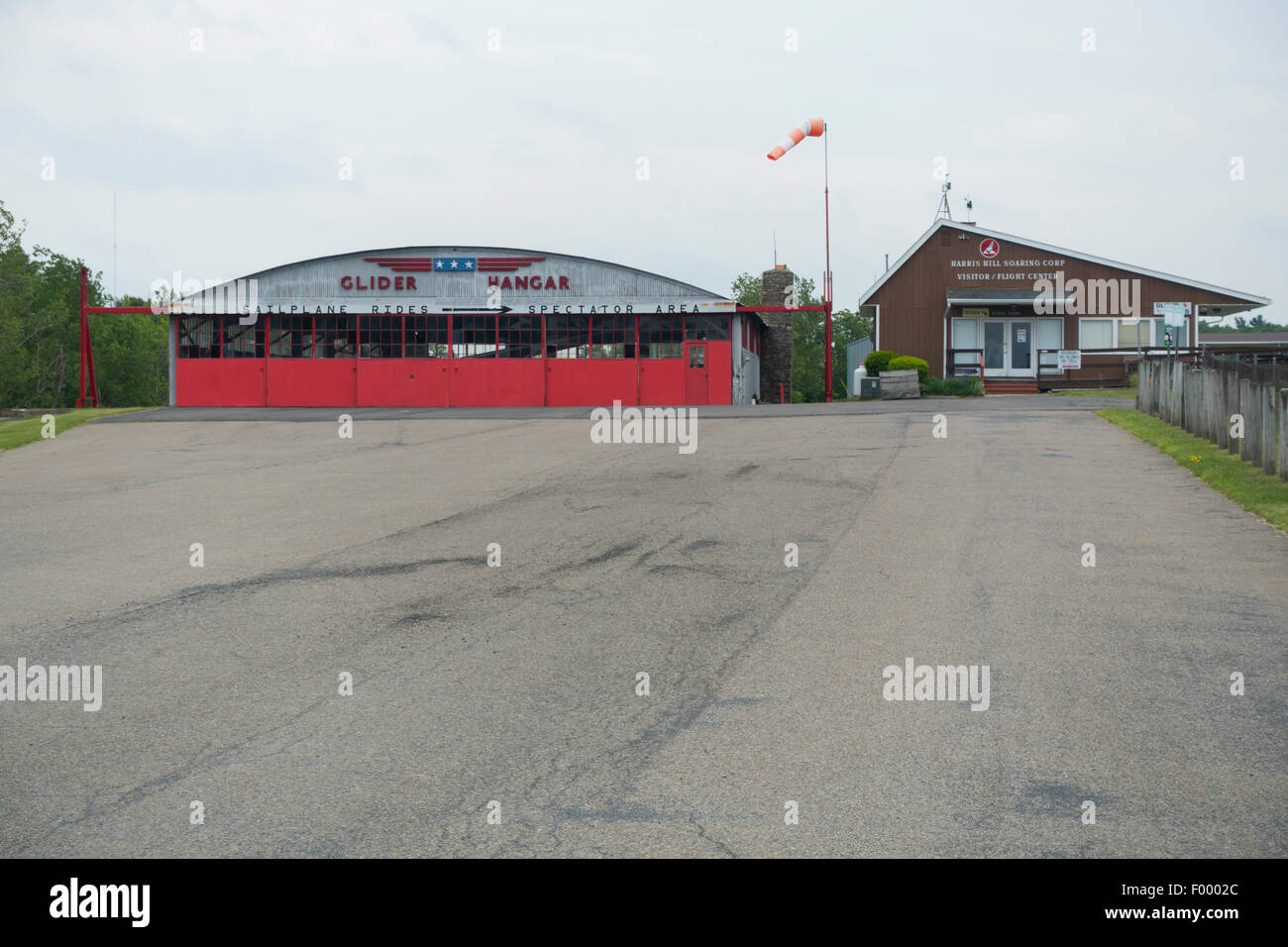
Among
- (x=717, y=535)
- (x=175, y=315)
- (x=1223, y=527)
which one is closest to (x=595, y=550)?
(x=717, y=535)

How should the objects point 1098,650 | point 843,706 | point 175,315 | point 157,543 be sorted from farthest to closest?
point 175,315 < point 157,543 < point 1098,650 < point 843,706

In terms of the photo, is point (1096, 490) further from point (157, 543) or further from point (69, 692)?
point (69, 692)

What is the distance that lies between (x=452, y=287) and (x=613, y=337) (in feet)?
18.1

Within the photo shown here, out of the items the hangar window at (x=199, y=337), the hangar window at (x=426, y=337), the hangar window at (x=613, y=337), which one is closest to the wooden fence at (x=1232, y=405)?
the hangar window at (x=613, y=337)

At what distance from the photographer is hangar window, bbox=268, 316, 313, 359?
39719mm

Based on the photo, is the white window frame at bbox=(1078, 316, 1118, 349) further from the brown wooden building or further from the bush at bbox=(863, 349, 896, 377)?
the bush at bbox=(863, 349, 896, 377)

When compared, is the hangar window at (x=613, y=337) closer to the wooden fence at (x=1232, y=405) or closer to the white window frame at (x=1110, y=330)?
the white window frame at (x=1110, y=330)

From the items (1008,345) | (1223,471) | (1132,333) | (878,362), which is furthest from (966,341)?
(1223,471)

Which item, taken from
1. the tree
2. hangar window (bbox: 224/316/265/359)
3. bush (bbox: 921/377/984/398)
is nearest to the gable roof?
bush (bbox: 921/377/984/398)

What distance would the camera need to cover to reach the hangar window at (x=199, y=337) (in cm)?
3972

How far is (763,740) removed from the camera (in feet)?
19.3

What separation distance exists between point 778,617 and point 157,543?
258 inches

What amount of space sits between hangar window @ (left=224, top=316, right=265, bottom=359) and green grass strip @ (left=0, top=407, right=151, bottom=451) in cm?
518
